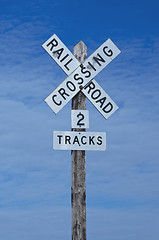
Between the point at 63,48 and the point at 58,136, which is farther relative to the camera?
the point at 63,48

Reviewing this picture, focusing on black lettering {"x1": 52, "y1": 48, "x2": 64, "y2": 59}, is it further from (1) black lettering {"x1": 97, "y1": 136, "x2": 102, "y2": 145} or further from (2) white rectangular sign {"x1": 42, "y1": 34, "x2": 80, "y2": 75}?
(1) black lettering {"x1": 97, "y1": 136, "x2": 102, "y2": 145}

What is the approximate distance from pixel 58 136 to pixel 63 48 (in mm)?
1611

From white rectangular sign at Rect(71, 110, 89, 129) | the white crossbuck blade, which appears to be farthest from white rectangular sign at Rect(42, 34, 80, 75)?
white rectangular sign at Rect(71, 110, 89, 129)

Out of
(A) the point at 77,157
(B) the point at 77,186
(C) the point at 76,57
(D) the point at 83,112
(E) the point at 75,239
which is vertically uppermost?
(C) the point at 76,57

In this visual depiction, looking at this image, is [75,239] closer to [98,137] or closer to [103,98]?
[98,137]

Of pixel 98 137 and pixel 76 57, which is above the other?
pixel 76 57

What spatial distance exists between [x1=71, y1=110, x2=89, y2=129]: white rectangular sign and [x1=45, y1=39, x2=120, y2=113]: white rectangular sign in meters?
0.26

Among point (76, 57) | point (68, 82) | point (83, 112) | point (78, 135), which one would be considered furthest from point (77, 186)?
point (76, 57)

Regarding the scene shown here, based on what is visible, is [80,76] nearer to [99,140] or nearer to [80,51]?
[80,51]

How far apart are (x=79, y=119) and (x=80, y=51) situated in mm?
1281

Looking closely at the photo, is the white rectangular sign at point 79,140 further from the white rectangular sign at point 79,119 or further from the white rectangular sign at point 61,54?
the white rectangular sign at point 61,54

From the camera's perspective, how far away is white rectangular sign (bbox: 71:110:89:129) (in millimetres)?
6445

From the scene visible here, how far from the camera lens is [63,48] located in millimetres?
6668

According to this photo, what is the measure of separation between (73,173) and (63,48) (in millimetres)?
2217
